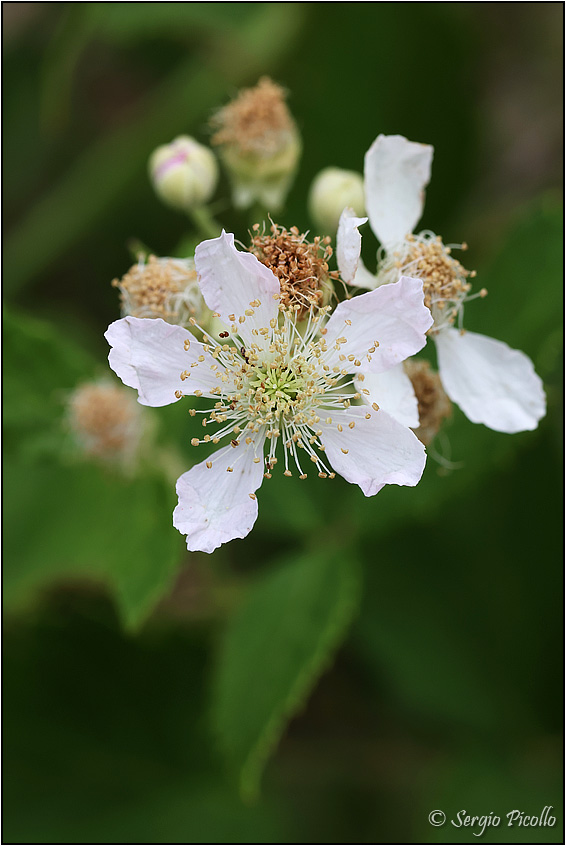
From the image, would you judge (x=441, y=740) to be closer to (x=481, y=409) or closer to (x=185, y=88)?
(x=481, y=409)

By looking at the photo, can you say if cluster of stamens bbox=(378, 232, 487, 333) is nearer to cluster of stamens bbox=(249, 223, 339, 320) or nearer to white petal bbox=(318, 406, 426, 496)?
cluster of stamens bbox=(249, 223, 339, 320)

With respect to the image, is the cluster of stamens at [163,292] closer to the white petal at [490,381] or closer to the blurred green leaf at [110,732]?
the white petal at [490,381]

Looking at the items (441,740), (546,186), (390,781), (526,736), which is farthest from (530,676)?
(546,186)

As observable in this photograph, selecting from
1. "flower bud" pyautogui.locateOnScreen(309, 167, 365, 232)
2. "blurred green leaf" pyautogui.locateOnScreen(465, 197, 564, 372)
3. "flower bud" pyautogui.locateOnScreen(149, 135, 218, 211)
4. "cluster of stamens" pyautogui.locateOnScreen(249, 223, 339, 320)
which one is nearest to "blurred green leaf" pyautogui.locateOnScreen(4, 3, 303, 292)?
"flower bud" pyautogui.locateOnScreen(149, 135, 218, 211)

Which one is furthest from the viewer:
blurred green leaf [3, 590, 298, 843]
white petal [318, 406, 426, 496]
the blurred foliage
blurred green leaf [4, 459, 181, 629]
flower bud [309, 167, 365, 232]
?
blurred green leaf [3, 590, 298, 843]

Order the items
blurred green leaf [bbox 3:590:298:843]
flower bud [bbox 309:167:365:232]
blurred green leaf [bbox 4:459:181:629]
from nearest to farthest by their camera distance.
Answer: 1. flower bud [bbox 309:167:365:232]
2. blurred green leaf [bbox 4:459:181:629]
3. blurred green leaf [bbox 3:590:298:843]

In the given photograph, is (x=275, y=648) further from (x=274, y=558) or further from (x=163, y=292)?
(x=163, y=292)

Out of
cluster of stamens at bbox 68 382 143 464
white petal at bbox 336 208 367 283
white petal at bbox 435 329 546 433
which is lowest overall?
cluster of stamens at bbox 68 382 143 464

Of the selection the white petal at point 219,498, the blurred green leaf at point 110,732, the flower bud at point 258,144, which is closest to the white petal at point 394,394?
the white petal at point 219,498
